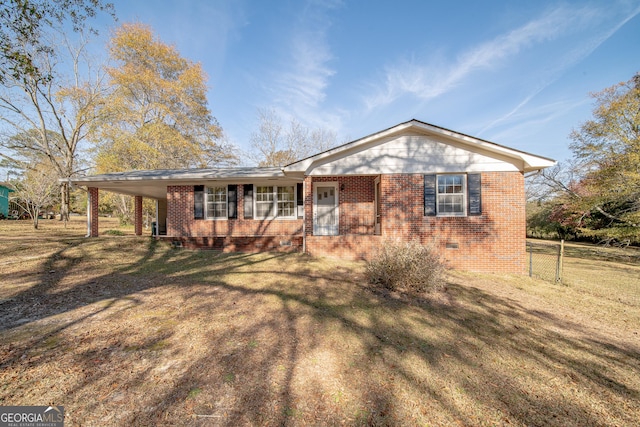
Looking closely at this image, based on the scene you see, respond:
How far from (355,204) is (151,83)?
1918 cm

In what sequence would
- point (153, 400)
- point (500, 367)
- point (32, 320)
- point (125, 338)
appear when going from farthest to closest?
point (32, 320) < point (125, 338) < point (500, 367) < point (153, 400)

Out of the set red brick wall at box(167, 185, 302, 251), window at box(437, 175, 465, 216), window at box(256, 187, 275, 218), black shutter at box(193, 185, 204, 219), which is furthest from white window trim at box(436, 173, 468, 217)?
black shutter at box(193, 185, 204, 219)

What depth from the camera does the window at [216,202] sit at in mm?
11750

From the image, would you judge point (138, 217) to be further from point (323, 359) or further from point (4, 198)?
point (4, 198)

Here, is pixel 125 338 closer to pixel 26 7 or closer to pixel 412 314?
pixel 412 314

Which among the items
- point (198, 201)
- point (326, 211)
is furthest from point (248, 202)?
point (326, 211)

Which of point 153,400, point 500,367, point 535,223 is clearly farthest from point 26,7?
point 535,223

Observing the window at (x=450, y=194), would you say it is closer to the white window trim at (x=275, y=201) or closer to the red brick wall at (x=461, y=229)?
the red brick wall at (x=461, y=229)

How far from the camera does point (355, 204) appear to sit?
35.7ft

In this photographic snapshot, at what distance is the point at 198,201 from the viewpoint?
11703mm

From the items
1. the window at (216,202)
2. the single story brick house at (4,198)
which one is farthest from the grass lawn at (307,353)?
the single story brick house at (4,198)

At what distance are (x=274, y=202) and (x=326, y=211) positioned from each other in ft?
7.81

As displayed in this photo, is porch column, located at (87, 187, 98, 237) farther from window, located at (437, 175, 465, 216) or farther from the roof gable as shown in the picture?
window, located at (437, 175, 465, 216)

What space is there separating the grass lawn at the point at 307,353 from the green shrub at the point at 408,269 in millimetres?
313
